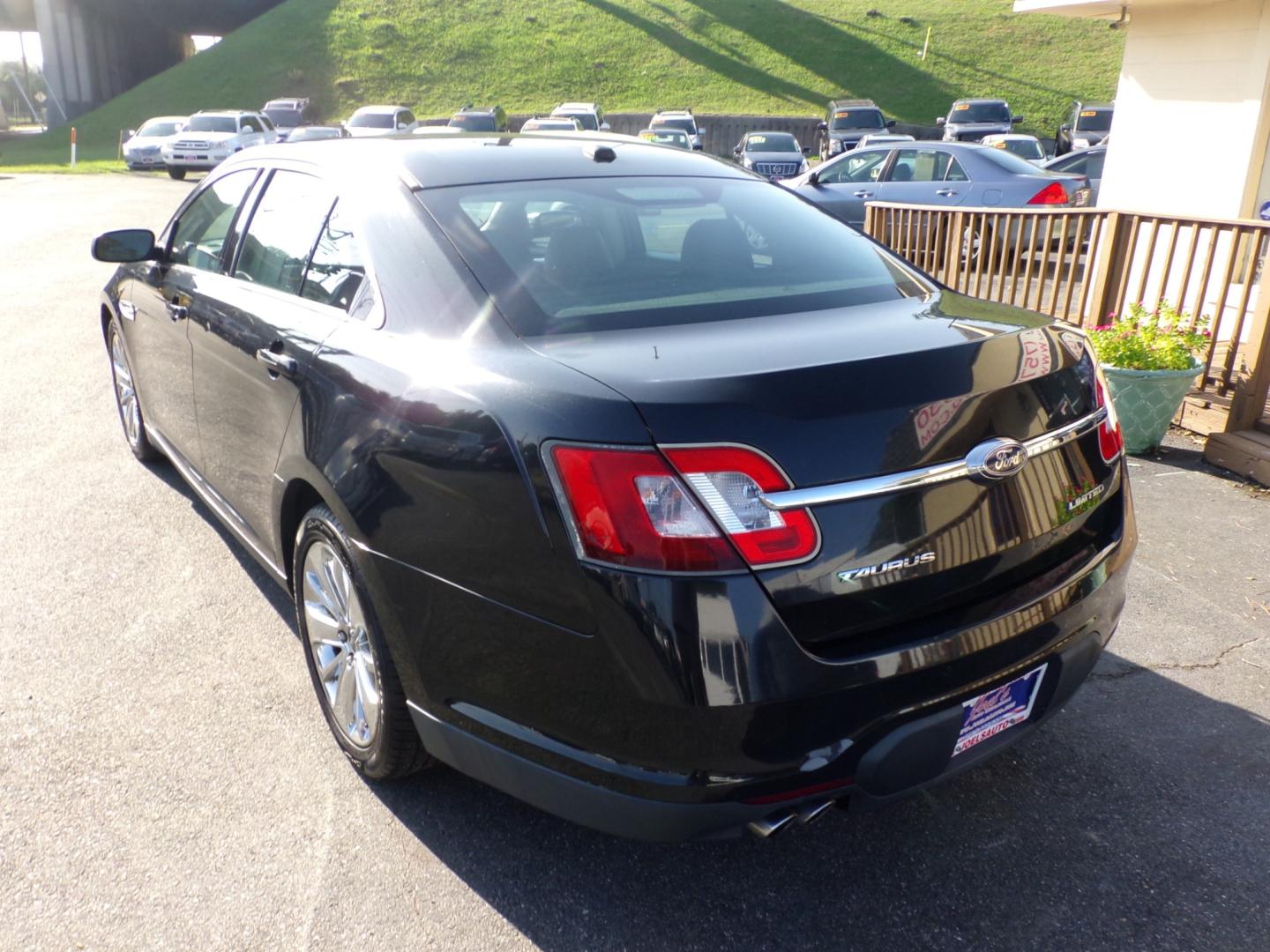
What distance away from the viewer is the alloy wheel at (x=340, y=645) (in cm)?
283

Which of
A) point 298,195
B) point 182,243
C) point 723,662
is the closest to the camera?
point 723,662

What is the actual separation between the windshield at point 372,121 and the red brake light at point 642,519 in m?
30.7

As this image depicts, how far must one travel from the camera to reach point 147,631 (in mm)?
3816

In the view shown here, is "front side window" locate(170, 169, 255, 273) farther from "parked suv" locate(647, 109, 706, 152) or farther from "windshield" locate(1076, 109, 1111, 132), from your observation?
"windshield" locate(1076, 109, 1111, 132)

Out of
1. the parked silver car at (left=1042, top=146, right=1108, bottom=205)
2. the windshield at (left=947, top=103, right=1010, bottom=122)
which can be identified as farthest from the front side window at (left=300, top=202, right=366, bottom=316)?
the windshield at (left=947, top=103, right=1010, bottom=122)

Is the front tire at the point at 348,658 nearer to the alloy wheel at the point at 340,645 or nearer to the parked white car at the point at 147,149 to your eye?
the alloy wheel at the point at 340,645

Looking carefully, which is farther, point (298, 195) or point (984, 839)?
point (298, 195)

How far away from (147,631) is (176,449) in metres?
1.01

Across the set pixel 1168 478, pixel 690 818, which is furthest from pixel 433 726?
pixel 1168 478

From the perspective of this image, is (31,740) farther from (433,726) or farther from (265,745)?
(433,726)

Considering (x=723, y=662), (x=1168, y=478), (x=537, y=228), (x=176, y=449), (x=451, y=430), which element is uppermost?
(x=537, y=228)

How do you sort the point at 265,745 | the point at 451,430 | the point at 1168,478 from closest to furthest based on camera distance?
the point at 451,430 → the point at 265,745 → the point at 1168,478

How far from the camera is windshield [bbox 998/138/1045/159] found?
2255cm

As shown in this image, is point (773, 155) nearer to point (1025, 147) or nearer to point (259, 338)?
point (1025, 147)
